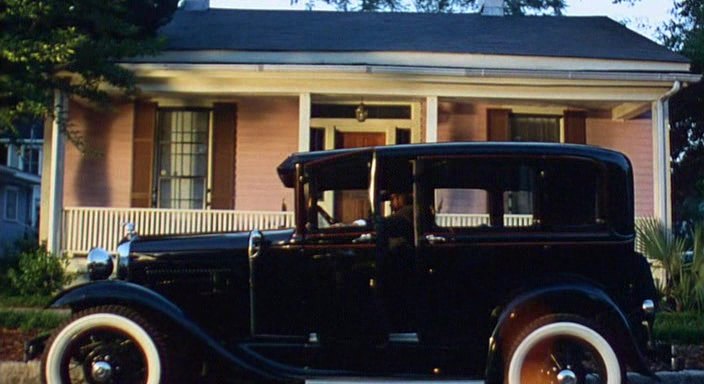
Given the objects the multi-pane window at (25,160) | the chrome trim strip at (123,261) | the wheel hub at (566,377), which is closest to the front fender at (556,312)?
the wheel hub at (566,377)

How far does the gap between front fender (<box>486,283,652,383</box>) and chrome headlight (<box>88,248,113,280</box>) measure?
285 cm

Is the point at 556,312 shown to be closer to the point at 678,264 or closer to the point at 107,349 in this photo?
the point at 107,349

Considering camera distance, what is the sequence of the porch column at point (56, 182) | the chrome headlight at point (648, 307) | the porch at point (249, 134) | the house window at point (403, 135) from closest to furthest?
1. the chrome headlight at point (648, 307)
2. the porch column at point (56, 182)
3. the porch at point (249, 134)
4. the house window at point (403, 135)

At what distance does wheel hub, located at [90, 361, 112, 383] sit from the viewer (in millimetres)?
5824

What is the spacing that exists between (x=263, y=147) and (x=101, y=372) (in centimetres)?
839

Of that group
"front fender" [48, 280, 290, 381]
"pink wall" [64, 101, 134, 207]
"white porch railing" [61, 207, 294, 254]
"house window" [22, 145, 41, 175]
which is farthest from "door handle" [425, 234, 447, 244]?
"house window" [22, 145, 41, 175]

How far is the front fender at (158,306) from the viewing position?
19.2 ft

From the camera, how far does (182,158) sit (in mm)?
13859

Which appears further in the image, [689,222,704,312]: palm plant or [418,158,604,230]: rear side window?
[689,222,704,312]: palm plant

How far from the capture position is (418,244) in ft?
19.6

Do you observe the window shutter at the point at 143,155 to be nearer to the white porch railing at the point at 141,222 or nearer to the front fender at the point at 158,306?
the white porch railing at the point at 141,222

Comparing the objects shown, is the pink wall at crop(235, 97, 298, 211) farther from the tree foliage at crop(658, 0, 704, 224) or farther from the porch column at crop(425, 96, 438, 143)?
the tree foliage at crop(658, 0, 704, 224)

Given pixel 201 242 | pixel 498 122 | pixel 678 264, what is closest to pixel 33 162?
pixel 498 122

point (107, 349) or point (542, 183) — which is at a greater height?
point (542, 183)
